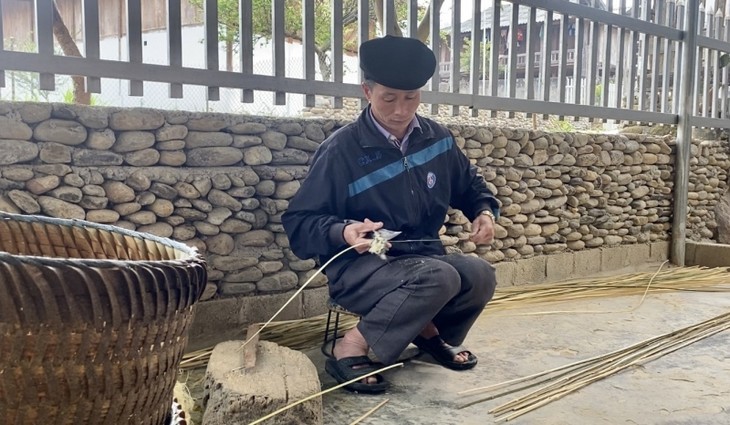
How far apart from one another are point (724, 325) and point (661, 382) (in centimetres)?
129

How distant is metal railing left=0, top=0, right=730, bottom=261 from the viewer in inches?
118

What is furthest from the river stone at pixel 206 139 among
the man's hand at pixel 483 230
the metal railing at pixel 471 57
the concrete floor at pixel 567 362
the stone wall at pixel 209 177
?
the man's hand at pixel 483 230

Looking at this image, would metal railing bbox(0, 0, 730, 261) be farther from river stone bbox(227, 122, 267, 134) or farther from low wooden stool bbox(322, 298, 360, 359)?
low wooden stool bbox(322, 298, 360, 359)

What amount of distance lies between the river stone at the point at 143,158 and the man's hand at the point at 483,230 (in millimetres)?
1551

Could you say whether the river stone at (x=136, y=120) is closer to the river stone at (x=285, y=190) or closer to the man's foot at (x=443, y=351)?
the river stone at (x=285, y=190)

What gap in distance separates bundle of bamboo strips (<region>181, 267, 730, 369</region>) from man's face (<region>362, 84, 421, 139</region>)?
1.23 meters

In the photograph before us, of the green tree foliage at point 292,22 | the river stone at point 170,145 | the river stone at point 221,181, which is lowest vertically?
the river stone at point 221,181

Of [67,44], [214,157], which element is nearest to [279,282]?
[214,157]

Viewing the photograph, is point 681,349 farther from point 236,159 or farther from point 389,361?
point 236,159

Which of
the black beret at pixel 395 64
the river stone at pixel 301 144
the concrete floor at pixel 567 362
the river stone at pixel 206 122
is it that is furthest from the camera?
the river stone at pixel 301 144

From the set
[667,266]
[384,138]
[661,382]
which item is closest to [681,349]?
[661,382]

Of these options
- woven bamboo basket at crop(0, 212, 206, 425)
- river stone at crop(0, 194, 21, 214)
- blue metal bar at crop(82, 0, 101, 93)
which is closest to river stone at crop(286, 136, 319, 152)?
blue metal bar at crop(82, 0, 101, 93)

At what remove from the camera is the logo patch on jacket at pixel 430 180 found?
9.94 feet

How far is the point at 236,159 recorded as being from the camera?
3.37m
